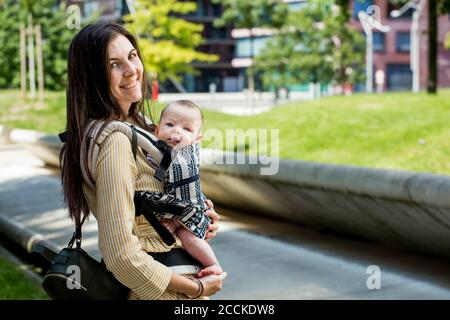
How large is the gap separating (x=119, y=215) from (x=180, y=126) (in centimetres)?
39

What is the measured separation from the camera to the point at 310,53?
1978 inches

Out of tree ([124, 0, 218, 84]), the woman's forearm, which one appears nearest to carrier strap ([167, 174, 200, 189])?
the woman's forearm

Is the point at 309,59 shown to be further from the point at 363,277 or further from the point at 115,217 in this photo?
the point at 115,217

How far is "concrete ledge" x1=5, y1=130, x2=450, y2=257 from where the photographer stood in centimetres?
654

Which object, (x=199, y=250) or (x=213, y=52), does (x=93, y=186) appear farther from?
(x=213, y=52)

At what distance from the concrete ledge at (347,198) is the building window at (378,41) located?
59726 millimetres

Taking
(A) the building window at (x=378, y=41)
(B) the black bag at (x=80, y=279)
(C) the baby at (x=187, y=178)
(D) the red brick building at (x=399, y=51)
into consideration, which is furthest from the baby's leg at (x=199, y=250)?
(A) the building window at (x=378, y=41)

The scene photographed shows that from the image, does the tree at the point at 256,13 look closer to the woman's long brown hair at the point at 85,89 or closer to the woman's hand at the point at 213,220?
the woman's hand at the point at 213,220

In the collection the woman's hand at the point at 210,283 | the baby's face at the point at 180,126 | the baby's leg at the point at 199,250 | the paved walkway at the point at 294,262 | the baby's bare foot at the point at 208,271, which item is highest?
the baby's face at the point at 180,126

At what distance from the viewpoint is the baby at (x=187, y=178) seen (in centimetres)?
237

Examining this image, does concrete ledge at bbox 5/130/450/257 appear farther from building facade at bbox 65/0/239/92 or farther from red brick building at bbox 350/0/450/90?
building facade at bbox 65/0/239/92

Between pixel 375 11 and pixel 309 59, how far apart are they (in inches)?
345
